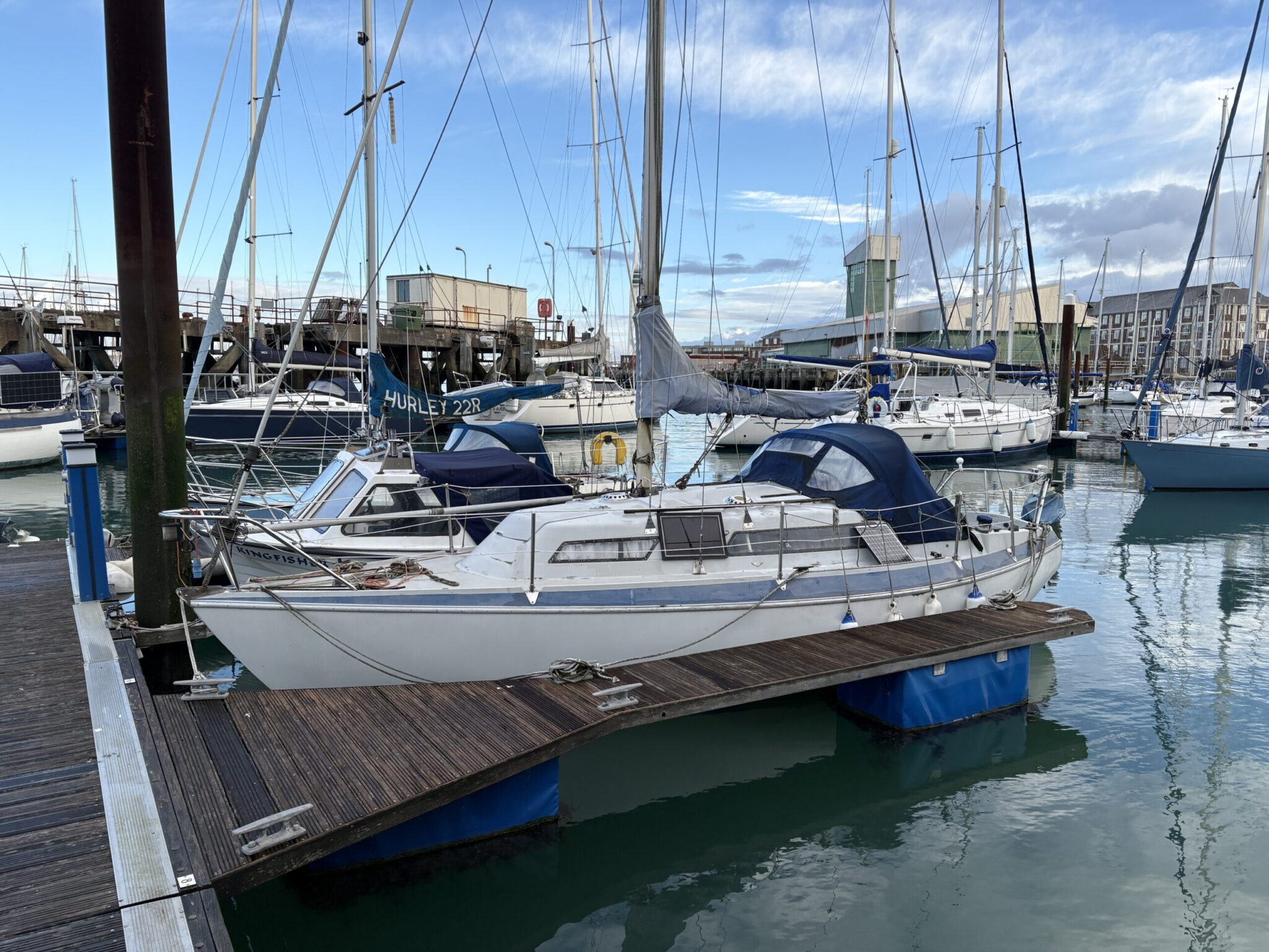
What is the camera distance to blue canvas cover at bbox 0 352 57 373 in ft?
93.1

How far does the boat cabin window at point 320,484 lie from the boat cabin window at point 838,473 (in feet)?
23.3

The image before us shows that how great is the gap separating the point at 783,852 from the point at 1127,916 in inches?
95.4

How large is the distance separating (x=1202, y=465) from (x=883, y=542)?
19806mm

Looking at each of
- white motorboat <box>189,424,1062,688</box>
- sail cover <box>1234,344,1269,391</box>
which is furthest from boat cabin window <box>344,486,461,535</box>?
sail cover <box>1234,344,1269,391</box>

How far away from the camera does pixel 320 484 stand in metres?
13.1

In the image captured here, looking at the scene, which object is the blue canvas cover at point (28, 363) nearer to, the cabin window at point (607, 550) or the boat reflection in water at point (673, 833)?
the cabin window at point (607, 550)

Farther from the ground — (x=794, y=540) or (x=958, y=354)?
(x=958, y=354)

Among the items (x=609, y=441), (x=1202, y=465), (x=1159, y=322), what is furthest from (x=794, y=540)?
(x=1159, y=322)

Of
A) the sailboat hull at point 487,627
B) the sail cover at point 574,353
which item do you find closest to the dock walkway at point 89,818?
the sailboat hull at point 487,627

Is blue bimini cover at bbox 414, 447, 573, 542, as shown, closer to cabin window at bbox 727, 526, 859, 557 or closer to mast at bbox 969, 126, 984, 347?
cabin window at bbox 727, 526, 859, 557

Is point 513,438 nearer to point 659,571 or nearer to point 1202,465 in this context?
point 659,571

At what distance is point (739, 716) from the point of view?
9.16 meters

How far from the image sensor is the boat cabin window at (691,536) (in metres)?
8.74

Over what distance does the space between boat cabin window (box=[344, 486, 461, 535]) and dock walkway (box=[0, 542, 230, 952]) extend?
12.1 feet
